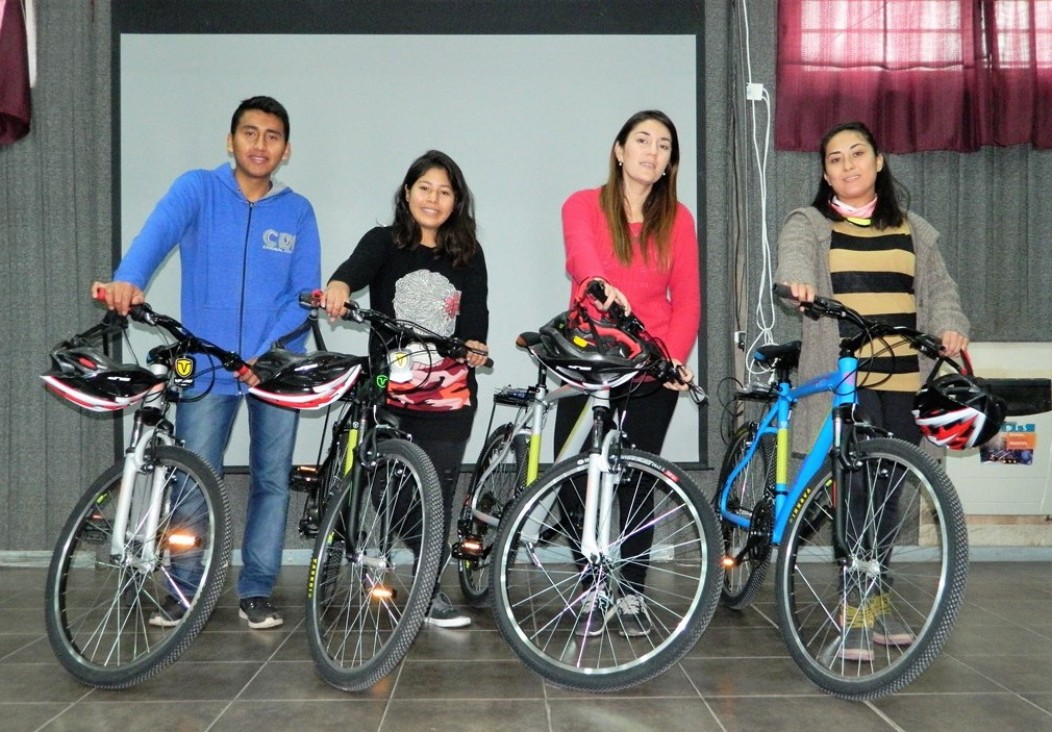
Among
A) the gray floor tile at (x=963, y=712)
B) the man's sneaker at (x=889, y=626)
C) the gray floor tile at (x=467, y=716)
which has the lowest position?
the gray floor tile at (x=963, y=712)

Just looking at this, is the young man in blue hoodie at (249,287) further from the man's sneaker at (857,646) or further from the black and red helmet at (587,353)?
the man's sneaker at (857,646)

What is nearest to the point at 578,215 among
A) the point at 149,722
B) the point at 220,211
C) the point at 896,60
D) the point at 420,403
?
the point at 420,403

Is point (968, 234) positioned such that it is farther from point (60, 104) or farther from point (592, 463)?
point (60, 104)

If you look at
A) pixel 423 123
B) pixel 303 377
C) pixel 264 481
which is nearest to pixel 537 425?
pixel 303 377

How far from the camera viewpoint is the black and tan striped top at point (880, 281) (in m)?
2.61

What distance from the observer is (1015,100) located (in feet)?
12.5

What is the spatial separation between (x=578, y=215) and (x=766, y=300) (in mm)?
1462

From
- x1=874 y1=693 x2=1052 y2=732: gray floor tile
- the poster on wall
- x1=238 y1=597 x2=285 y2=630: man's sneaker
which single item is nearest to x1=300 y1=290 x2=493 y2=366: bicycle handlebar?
x1=238 y1=597 x2=285 y2=630: man's sneaker

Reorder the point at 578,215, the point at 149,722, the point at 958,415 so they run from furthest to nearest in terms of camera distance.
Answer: the point at 578,215 < the point at 958,415 < the point at 149,722

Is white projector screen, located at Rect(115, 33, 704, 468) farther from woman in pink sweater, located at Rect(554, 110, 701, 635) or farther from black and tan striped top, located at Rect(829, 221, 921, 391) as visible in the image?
black and tan striped top, located at Rect(829, 221, 921, 391)

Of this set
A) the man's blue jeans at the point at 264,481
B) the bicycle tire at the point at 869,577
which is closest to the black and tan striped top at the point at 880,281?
the bicycle tire at the point at 869,577

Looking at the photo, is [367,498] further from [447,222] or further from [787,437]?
[787,437]

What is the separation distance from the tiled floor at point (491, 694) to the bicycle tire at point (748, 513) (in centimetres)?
18

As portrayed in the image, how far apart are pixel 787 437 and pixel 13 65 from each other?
316 centimetres
